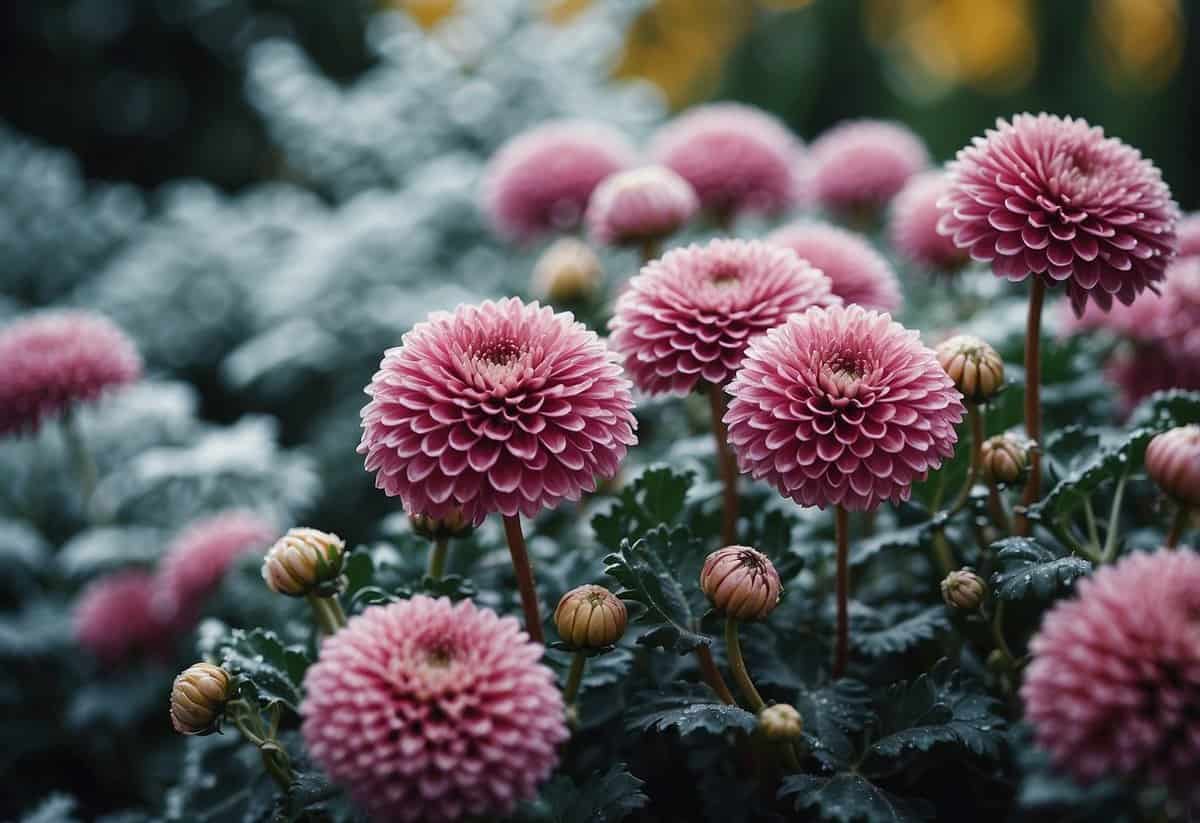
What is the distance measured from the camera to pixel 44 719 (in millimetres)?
2416

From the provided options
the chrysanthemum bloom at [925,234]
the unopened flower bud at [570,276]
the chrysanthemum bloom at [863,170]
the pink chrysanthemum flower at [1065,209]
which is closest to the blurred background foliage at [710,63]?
the chrysanthemum bloom at [863,170]

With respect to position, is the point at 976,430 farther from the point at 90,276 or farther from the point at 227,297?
the point at 90,276

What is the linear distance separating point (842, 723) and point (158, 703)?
1813 millimetres

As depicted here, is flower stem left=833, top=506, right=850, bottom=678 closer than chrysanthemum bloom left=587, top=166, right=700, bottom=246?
Yes

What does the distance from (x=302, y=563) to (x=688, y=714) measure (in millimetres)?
560

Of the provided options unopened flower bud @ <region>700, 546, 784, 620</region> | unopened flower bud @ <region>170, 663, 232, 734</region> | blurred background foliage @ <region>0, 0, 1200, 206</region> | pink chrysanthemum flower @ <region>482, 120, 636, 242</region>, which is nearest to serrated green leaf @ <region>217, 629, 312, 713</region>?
unopened flower bud @ <region>170, 663, 232, 734</region>

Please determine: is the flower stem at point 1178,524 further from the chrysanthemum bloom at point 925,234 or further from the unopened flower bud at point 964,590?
the chrysanthemum bloom at point 925,234

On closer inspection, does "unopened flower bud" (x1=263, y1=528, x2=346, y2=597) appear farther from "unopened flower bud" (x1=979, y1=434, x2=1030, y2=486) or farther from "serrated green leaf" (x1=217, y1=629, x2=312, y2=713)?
"unopened flower bud" (x1=979, y1=434, x2=1030, y2=486)

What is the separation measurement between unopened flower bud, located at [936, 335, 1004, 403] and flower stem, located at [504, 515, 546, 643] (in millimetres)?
649

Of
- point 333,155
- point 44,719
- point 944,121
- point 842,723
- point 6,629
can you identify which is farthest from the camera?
point 944,121

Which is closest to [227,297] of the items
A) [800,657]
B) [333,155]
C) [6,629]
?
[333,155]

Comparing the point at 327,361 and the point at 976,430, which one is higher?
the point at 327,361

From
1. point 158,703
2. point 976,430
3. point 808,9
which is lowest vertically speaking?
→ point 976,430

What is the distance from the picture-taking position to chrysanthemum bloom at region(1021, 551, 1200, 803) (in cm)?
88
